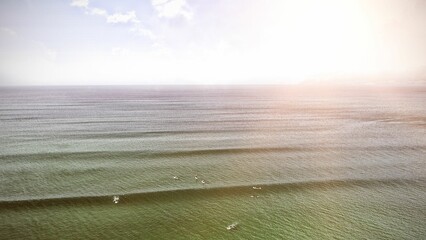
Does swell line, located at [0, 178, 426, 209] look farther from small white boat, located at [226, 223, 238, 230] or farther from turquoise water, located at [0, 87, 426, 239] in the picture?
small white boat, located at [226, 223, 238, 230]

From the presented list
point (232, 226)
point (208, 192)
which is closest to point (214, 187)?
point (208, 192)

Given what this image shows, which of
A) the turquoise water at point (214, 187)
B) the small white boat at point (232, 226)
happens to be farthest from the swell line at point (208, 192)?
the small white boat at point (232, 226)

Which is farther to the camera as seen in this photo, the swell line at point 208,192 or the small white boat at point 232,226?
the swell line at point 208,192

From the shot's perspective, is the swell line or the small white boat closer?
the small white boat

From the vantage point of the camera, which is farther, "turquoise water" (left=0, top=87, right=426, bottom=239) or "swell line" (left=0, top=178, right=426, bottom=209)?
"swell line" (left=0, top=178, right=426, bottom=209)

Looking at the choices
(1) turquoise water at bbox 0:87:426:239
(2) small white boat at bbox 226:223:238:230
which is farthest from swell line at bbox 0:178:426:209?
(2) small white boat at bbox 226:223:238:230

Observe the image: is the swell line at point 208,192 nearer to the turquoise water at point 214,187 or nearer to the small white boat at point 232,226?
the turquoise water at point 214,187

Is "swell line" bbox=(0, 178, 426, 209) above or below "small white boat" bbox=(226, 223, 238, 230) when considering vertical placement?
below

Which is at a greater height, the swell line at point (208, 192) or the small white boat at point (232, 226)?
the small white boat at point (232, 226)

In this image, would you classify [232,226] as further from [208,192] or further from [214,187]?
[214,187]

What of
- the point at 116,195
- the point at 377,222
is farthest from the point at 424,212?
the point at 116,195

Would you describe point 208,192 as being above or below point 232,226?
below
